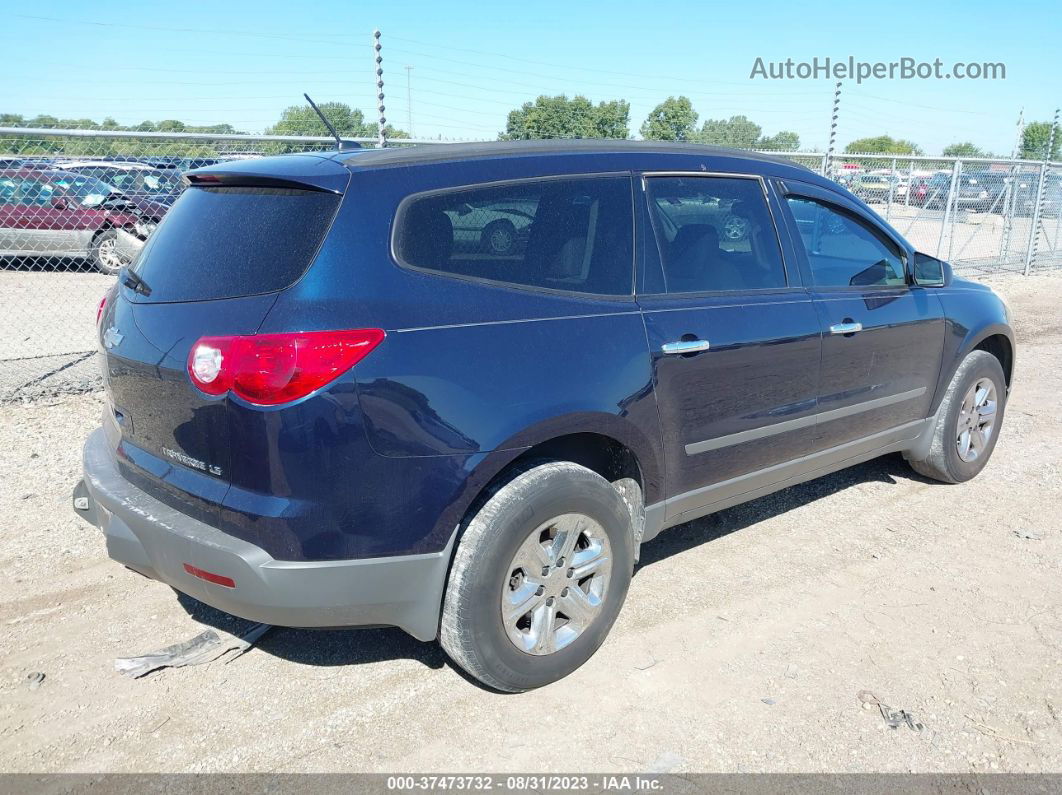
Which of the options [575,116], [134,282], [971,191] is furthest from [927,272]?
[575,116]

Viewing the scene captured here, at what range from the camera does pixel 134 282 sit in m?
3.07

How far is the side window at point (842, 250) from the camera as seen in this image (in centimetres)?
404

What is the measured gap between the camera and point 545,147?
3.21 metres

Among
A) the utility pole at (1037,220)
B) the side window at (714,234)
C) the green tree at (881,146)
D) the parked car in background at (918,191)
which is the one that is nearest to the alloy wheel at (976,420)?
the side window at (714,234)

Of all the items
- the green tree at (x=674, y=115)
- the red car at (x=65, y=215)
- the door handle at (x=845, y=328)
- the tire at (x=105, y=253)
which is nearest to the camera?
the door handle at (x=845, y=328)

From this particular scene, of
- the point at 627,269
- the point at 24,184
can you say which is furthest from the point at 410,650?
the point at 24,184

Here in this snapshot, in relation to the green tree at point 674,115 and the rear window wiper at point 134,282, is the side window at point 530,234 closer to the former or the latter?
the rear window wiper at point 134,282

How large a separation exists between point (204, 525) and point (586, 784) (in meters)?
1.40

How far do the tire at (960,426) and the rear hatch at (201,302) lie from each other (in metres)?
3.69

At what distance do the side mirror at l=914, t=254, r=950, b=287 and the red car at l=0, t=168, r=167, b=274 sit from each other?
6.25m

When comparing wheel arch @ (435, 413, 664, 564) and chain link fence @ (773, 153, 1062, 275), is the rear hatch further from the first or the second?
chain link fence @ (773, 153, 1062, 275)

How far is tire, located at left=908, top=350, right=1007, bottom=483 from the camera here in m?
4.81

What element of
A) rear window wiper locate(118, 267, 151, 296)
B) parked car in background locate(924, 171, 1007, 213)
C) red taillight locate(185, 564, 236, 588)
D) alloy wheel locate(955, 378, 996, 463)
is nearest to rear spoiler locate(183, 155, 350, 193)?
rear window wiper locate(118, 267, 151, 296)

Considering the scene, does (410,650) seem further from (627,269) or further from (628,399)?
(627,269)
